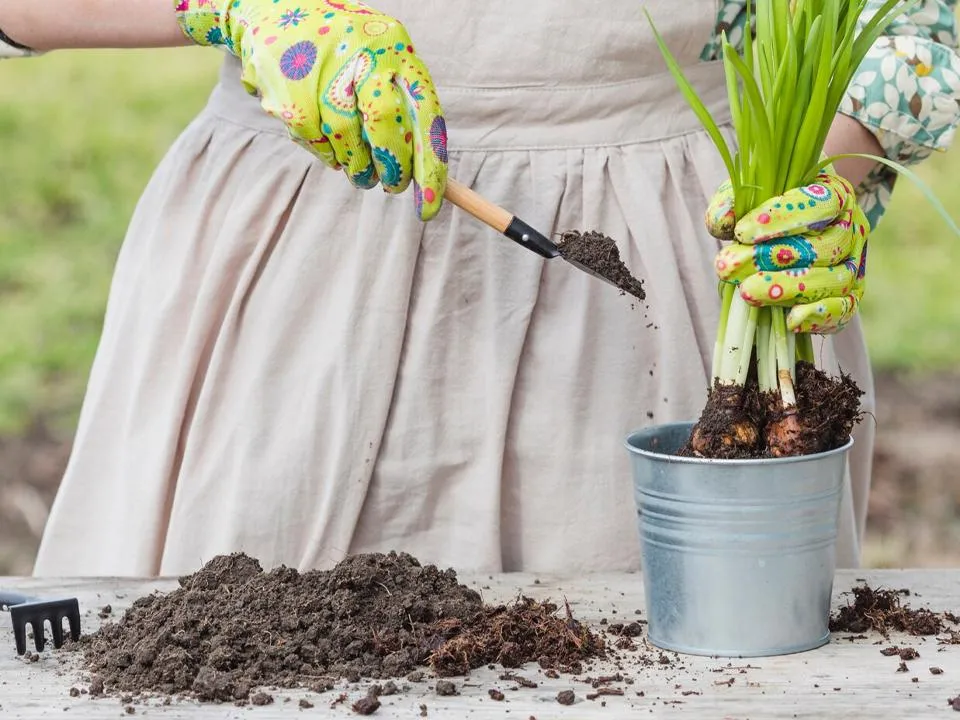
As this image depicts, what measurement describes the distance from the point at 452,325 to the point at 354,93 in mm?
307

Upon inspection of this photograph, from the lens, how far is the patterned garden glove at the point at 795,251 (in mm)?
1146

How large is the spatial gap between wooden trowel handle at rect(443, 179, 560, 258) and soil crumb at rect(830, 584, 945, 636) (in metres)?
0.41

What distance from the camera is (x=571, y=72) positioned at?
150 cm

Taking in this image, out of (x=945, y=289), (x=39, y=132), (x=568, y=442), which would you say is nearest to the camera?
(x=568, y=442)

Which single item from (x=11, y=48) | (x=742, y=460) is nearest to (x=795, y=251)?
(x=742, y=460)

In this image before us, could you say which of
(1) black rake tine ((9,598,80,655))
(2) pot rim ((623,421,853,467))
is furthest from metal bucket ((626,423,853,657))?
(1) black rake tine ((9,598,80,655))

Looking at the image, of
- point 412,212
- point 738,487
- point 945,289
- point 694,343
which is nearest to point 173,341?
point 412,212

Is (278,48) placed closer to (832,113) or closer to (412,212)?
(412,212)

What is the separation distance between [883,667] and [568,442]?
45 centimetres

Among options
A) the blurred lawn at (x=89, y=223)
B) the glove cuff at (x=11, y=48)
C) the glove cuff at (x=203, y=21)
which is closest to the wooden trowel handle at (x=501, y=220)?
the glove cuff at (x=203, y=21)

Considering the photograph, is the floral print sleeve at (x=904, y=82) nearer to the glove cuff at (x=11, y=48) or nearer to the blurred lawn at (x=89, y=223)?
the glove cuff at (x=11, y=48)

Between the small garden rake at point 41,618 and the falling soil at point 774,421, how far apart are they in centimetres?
55

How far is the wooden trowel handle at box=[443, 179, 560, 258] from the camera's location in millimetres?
1271

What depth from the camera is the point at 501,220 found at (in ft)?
4.17
